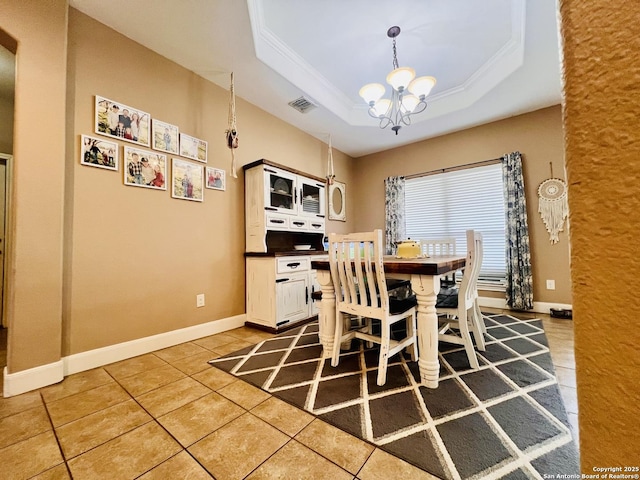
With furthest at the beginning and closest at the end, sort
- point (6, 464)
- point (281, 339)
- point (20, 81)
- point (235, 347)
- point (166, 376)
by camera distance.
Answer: point (281, 339) → point (235, 347) → point (166, 376) → point (20, 81) → point (6, 464)

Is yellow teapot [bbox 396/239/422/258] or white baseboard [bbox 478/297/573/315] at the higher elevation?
yellow teapot [bbox 396/239/422/258]

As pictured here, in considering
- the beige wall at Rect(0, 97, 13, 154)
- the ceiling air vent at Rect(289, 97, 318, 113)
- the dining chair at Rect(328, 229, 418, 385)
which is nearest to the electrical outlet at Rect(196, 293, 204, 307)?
the dining chair at Rect(328, 229, 418, 385)

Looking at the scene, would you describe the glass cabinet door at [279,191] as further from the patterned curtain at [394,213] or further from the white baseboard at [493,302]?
the white baseboard at [493,302]

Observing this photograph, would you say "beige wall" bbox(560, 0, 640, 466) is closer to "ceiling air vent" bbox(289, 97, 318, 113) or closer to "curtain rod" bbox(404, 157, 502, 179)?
"ceiling air vent" bbox(289, 97, 318, 113)

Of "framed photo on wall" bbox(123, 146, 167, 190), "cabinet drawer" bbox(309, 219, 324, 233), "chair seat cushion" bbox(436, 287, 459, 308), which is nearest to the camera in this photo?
"chair seat cushion" bbox(436, 287, 459, 308)

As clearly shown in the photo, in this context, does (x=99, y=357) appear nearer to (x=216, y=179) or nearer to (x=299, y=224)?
(x=216, y=179)

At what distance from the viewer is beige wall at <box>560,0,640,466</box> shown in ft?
0.77

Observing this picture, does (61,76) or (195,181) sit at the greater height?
(61,76)

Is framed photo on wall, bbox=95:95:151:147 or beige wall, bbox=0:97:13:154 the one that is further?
beige wall, bbox=0:97:13:154

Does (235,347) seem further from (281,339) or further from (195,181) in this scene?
(195,181)

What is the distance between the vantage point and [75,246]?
1890mm

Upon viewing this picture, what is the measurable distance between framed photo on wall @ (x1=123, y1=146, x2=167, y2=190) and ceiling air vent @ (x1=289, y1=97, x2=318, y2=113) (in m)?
1.62

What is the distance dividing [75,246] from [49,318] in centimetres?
51

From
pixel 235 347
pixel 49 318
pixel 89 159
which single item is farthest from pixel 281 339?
pixel 89 159
